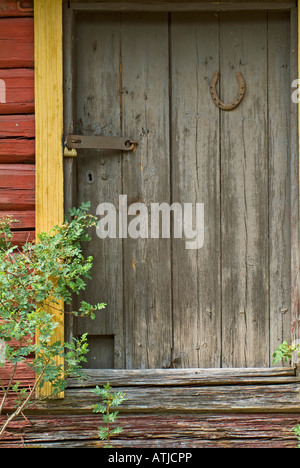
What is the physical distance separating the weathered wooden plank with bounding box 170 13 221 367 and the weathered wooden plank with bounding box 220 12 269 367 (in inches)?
1.9

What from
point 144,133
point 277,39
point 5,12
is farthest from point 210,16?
point 5,12

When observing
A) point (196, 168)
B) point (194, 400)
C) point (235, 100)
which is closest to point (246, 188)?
point (196, 168)

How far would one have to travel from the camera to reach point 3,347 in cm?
247

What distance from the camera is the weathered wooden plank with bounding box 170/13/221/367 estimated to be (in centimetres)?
270

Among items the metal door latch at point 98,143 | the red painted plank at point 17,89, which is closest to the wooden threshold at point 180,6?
the red painted plank at point 17,89

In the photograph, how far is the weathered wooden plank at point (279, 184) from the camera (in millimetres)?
2688

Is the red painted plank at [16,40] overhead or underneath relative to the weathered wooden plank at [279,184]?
overhead

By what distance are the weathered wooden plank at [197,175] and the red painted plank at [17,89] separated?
72 centimetres

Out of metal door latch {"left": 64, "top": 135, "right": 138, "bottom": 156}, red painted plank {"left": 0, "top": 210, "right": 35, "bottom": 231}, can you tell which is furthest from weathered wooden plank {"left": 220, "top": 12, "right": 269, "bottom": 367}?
red painted plank {"left": 0, "top": 210, "right": 35, "bottom": 231}

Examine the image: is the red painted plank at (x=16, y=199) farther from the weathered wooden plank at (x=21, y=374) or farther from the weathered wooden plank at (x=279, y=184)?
the weathered wooden plank at (x=279, y=184)

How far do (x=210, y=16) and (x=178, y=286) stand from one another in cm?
139
